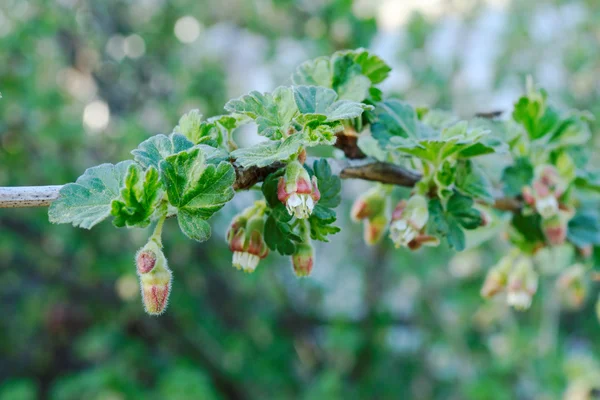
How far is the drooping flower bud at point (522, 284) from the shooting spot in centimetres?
97

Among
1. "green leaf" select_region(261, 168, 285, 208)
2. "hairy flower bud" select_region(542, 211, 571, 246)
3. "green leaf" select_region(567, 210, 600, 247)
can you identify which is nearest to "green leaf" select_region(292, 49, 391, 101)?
"green leaf" select_region(261, 168, 285, 208)

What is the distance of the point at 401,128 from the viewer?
29.1 inches

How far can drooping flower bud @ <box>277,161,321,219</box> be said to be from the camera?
1.90ft

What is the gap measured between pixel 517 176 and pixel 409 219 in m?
0.25

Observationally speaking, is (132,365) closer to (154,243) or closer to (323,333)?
(323,333)

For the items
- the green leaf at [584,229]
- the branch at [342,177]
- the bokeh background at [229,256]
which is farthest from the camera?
the bokeh background at [229,256]

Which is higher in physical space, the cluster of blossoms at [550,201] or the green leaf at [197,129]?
the green leaf at [197,129]

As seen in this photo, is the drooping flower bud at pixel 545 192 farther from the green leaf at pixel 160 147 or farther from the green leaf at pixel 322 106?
the green leaf at pixel 160 147

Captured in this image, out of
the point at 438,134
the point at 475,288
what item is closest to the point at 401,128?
the point at 438,134

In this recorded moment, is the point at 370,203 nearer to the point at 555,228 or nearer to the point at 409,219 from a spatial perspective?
the point at 409,219

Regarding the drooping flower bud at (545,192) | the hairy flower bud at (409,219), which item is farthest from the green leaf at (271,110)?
the drooping flower bud at (545,192)

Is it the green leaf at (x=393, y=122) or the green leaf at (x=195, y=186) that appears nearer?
the green leaf at (x=195, y=186)

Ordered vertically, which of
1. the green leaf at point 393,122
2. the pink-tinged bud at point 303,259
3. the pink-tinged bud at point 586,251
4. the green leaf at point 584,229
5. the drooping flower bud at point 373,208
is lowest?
the pink-tinged bud at point 586,251

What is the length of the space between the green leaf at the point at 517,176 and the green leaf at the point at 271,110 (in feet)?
1.41
